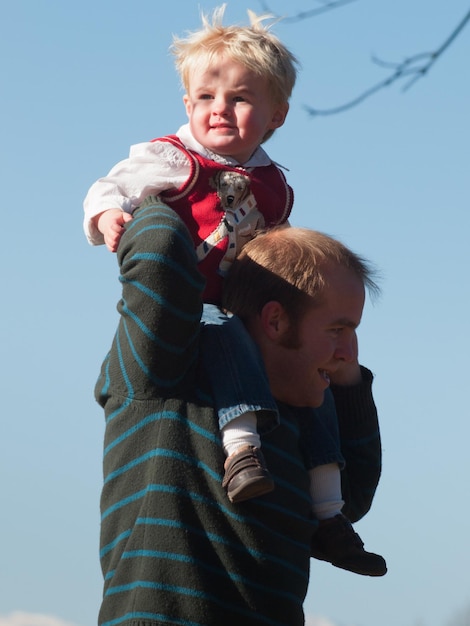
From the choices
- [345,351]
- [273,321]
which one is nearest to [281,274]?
[273,321]

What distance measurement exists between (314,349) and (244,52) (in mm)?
971

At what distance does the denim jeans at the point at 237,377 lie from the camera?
2854 mm

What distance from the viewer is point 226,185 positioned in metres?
3.27

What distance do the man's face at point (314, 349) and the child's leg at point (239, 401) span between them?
0.10 meters

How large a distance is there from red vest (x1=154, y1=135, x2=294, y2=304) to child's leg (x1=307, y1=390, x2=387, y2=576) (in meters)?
0.53

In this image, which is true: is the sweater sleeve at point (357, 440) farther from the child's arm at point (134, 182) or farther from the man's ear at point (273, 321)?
the child's arm at point (134, 182)

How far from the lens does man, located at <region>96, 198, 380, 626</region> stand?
108 inches

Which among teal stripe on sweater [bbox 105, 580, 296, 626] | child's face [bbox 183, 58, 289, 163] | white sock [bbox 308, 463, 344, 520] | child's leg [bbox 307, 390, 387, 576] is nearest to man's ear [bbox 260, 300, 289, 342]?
child's leg [bbox 307, 390, 387, 576]

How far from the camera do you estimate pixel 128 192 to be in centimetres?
318

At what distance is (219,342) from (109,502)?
1.73ft

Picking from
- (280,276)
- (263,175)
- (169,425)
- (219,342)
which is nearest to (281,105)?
(263,175)

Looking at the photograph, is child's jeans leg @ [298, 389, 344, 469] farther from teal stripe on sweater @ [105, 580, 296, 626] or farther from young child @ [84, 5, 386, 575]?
teal stripe on sweater @ [105, 580, 296, 626]

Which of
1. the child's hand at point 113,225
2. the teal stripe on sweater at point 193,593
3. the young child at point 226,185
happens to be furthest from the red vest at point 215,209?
the teal stripe on sweater at point 193,593

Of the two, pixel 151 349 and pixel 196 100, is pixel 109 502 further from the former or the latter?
pixel 196 100
